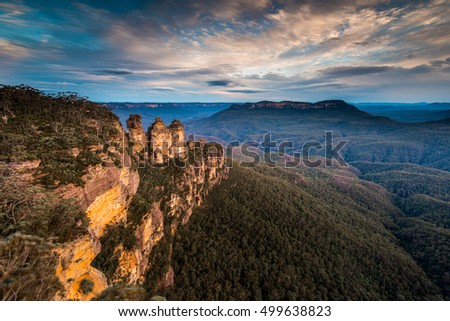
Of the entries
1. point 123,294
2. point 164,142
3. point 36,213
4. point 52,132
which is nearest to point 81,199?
point 36,213

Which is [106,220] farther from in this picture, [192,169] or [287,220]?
[287,220]

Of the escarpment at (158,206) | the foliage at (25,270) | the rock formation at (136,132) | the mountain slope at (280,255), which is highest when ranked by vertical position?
the rock formation at (136,132)

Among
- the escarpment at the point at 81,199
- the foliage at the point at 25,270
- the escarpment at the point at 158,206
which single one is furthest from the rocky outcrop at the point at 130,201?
the foliage at the point at 25,270

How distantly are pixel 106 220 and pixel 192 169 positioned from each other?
3413 cm

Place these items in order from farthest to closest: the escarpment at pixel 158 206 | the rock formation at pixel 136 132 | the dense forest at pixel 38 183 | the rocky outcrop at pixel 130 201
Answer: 1. the rock formation at pixel 136 132
2. the escarpment at pixel 158 206
3. the rocky outcrop at pixel 130 201
4. the dense forest at pixel 38 183

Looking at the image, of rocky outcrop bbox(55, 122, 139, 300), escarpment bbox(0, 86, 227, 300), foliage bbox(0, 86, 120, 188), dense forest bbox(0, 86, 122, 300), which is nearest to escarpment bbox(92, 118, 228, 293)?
escarpment bbox(0, 86, 227, 300)

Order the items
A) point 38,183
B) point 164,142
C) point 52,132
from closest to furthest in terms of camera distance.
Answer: point 38,183 → point 52,132 → point 164,142

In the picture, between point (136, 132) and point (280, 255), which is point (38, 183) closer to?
point (136, 132)

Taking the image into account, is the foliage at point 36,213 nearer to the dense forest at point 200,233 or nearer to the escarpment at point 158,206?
the dense forest at point 200,233

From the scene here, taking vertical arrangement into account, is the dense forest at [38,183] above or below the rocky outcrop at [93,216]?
above

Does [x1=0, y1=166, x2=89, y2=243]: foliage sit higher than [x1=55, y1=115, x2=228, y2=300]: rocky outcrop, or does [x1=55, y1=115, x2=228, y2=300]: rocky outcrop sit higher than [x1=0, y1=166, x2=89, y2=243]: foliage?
[x1=0, y1=166, x2=89, y2=243]: foliage

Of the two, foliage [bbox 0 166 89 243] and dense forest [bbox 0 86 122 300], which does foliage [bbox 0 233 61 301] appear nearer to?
dense forest [bbox 0 86 122 300]

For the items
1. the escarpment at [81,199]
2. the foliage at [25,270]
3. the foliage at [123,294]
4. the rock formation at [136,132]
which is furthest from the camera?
the rock formation at [136,132]
